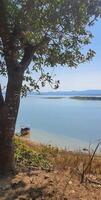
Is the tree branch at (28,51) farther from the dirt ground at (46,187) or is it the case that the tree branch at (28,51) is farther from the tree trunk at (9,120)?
the dirt ground at (46,187)

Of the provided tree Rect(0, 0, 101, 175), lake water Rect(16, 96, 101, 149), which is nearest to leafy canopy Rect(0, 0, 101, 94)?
tree Rect(0, 0, 101, 175)

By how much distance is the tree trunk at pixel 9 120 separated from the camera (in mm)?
10680

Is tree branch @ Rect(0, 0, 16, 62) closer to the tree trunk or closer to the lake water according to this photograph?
the tree trunk

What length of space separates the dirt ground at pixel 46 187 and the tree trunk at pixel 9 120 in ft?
1.36

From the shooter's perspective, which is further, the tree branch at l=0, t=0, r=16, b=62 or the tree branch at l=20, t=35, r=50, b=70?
the tree branch at l=20, t=35, r=50, b=70

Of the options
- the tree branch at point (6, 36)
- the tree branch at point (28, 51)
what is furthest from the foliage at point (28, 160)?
the tree branch at point (6, 36)

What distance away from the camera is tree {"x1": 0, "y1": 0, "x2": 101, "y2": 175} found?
9.99 meters

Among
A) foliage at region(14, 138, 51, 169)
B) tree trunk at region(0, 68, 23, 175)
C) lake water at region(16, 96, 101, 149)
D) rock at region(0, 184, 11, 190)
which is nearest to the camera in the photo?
rock at region(0, 184, 11, 190)

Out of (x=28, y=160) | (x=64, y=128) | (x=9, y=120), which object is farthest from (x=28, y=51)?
(x=64, y=128)

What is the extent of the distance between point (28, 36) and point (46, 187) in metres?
3.54

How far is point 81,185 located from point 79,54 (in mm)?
3597

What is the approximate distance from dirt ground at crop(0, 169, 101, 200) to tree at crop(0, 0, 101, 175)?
59 centimetres

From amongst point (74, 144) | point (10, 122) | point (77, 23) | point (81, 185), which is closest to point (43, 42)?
point (77, 23)

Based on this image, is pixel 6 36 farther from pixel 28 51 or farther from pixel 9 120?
pixel 9 120
